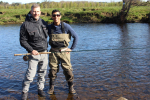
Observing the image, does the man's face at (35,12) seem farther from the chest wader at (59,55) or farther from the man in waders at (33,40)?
the chest wader at (59,55)

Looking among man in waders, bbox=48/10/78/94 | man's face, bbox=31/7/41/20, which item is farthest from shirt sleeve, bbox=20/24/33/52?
man in waders, bbox=48/10/78/94

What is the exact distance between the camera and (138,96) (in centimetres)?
479

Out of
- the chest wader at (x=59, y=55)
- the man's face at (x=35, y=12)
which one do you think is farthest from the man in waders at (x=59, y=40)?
the man's face at (x=35, y=12)

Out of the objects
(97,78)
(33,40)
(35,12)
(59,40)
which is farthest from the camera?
(97,78)

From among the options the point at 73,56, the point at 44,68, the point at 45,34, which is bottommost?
the point at 73,56

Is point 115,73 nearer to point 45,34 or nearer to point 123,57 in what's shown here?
point 123,57

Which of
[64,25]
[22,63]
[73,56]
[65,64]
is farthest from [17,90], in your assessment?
[73,56]

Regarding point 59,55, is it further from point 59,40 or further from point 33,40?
point 33,40

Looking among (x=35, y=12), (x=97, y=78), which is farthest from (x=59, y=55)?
(x=97, y=78)

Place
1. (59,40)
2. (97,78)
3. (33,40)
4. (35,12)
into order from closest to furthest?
(35,12), (33,40), (59,40), (97,78)

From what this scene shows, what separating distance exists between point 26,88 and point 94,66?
398cm

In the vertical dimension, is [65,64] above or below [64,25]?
below

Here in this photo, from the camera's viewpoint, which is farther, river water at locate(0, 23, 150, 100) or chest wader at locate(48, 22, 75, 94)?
river water at locate(0, 23, 150, 100)

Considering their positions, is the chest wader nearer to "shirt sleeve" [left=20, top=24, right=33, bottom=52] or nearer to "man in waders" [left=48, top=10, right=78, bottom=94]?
"man in waders" [left=48, top=10, right=78, bottom=94]
